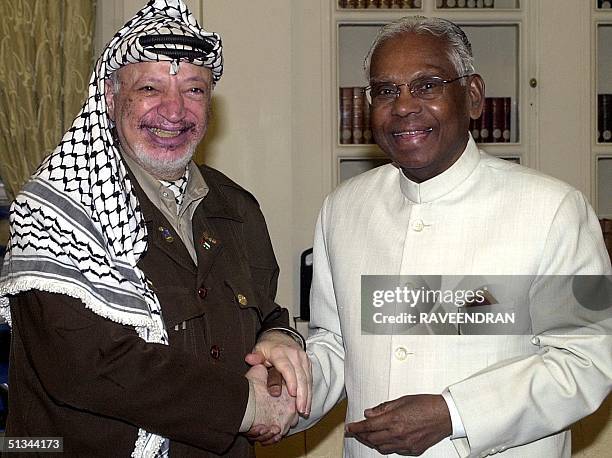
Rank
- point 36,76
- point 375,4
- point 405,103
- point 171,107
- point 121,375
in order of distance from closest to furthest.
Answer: point 121,375 → point 405,103 → point 171,107 → point 36,76 → point 375,4

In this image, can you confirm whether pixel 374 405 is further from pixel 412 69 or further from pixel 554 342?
pixel 412 69

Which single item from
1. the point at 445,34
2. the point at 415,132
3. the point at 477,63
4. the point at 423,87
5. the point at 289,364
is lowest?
the point at 289,364

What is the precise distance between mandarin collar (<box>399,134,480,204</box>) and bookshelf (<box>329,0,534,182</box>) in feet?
8.07

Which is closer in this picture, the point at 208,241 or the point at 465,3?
the point at 208,241

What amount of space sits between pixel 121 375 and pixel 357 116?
2951 mm

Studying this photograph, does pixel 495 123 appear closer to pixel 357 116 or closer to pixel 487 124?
pixel 487 124

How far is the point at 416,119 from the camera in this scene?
80.7 inches

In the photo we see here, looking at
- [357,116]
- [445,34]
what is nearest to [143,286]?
[445,34]

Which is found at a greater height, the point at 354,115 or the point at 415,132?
the point at 354,115

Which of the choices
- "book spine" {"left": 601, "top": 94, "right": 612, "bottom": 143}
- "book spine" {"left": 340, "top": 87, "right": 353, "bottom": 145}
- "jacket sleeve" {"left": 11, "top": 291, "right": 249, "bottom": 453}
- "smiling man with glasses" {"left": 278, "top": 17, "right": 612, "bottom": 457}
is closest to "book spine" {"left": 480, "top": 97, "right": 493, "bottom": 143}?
"book spine" {"left": 601, "top": 94, "right": 612, "bottom": 143}

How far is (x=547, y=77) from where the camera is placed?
4637mm

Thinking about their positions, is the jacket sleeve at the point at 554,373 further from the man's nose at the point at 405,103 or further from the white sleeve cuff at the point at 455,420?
the man's nose at the point at 405,103

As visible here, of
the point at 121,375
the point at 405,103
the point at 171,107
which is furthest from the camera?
the point at 171,107

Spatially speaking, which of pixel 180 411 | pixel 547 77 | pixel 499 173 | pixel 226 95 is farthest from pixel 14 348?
pixel 547 77
